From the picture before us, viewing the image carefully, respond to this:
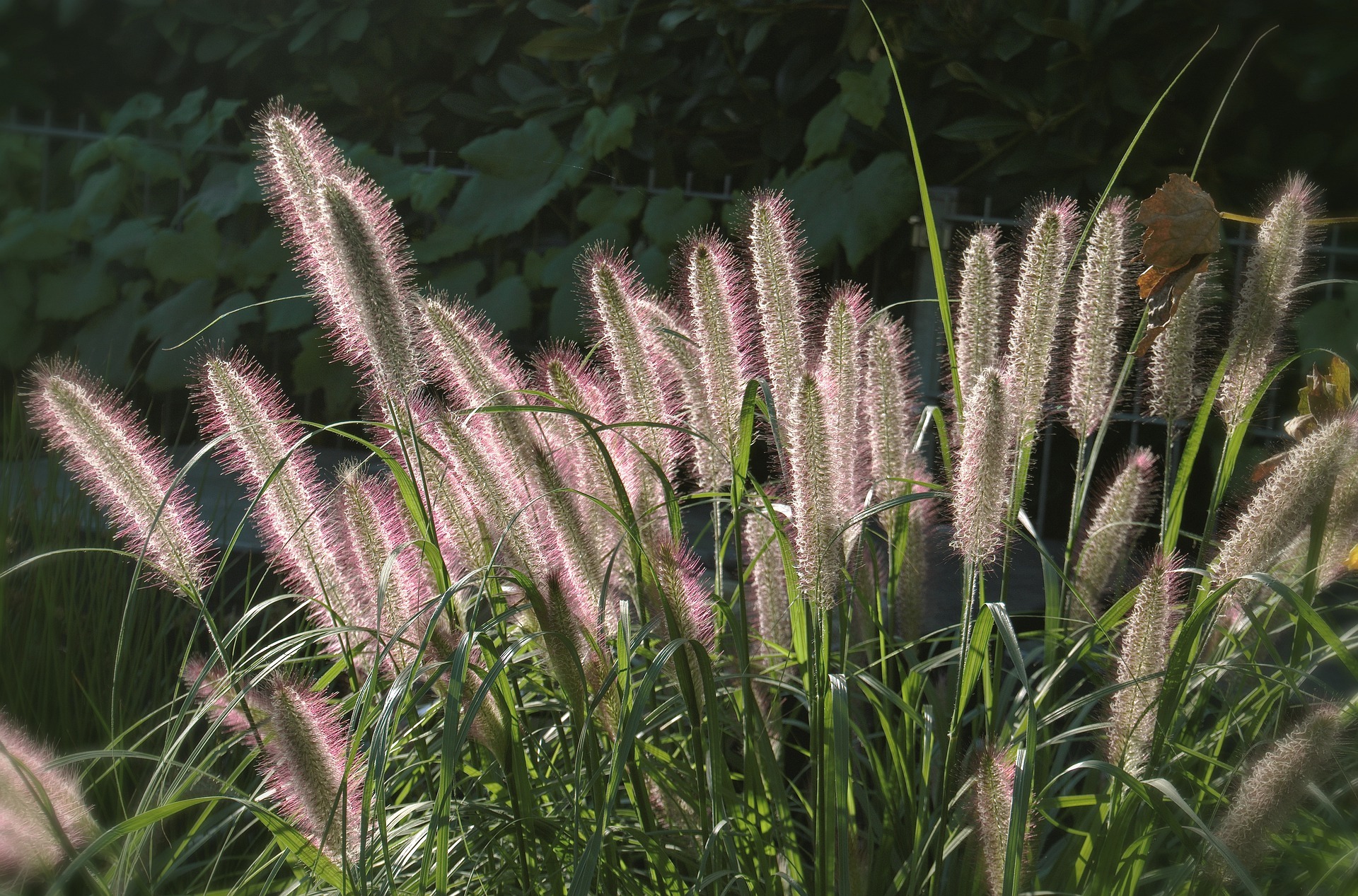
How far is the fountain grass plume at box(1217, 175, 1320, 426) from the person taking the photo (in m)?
1.39

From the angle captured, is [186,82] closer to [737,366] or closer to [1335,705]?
[737,366]

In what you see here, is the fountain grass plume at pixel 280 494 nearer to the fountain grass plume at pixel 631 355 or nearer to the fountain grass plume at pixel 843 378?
the fountain grass plume at pixel 631 355

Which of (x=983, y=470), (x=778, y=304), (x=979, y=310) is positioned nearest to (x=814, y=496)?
(x=983, y=470)

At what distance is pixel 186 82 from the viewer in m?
5.75

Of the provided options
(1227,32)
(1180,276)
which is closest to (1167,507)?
Answer: (1180,276)

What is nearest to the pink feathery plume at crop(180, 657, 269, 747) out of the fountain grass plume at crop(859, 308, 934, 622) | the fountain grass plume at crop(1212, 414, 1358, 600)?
the fountain grass plume at crop(859, 308, 934, 622)

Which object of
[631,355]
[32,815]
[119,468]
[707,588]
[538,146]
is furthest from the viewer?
[538,146]

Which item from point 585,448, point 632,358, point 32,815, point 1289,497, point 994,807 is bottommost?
point 994,807

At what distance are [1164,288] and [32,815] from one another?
4.55ft

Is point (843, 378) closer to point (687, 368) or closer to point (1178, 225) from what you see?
point (687, 368)

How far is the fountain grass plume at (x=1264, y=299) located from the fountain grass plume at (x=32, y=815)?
1.37m

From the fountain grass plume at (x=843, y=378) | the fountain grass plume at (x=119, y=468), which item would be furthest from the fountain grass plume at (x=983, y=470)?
the fountain grass plume at (x=119, y=468)

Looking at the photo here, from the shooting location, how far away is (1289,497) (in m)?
1.20

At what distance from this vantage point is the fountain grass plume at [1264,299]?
1.39 metres
